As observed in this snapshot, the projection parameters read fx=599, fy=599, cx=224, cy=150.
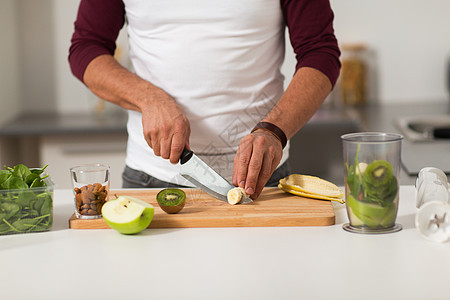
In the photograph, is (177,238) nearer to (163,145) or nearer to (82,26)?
(163,145)

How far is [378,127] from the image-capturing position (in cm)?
234

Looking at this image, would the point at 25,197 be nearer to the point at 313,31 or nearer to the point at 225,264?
the point at 225,264

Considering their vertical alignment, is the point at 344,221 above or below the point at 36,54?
above

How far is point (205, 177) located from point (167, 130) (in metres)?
0.12

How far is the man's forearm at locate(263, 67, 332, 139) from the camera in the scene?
4.19 feet

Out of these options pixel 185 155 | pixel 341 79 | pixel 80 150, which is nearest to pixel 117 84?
pixel 185 155

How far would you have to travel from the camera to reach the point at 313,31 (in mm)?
1404

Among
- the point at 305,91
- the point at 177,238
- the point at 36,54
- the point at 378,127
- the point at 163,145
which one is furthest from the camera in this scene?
the point at 36,54

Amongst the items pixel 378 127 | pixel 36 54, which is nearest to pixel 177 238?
pixel 378 127

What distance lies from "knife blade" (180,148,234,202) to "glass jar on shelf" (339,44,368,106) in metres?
2.02

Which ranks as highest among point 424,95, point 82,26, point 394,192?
point 82,26

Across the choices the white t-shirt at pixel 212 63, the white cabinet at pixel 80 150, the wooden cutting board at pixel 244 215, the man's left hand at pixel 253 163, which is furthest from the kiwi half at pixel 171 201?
the white cabinet at pixel 80 150

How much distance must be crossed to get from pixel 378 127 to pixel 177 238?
1.53m

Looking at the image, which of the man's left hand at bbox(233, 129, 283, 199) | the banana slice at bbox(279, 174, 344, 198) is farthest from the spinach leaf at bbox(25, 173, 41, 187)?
the banana slice at bbox(279, 174, 344, 198)
